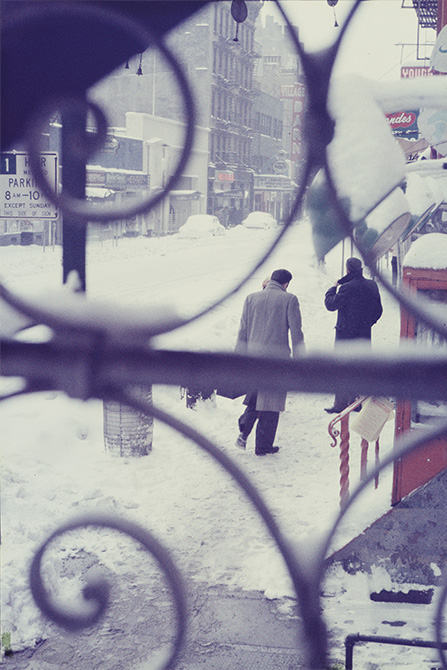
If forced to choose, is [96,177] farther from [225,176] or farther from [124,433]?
[124,433]

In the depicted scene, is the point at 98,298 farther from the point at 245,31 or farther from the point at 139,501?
the point at 139,501

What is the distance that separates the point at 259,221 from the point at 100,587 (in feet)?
1.21

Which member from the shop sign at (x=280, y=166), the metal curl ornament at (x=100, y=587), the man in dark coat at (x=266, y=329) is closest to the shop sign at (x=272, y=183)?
the shop sign at (x=280, y=166)

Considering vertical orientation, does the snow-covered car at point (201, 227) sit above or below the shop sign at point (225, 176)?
below

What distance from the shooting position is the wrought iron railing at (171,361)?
2.08 ft

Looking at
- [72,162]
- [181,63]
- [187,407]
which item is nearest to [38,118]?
[72,162]

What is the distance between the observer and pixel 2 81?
32.6 inches

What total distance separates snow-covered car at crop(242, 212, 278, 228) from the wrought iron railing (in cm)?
2

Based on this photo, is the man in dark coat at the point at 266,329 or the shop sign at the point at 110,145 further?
the man in dark coat at the point at 266,329

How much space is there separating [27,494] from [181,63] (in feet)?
14.0

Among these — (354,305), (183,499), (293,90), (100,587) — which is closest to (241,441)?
(183,499)

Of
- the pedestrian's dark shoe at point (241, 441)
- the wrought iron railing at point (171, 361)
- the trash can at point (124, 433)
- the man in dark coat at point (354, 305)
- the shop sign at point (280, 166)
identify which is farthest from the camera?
the pedestrian's dark shoe at point (241, 441)

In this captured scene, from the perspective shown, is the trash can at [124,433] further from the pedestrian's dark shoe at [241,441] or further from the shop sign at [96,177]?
the shop sign at [96,177]

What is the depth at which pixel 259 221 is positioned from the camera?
75 centimetres
